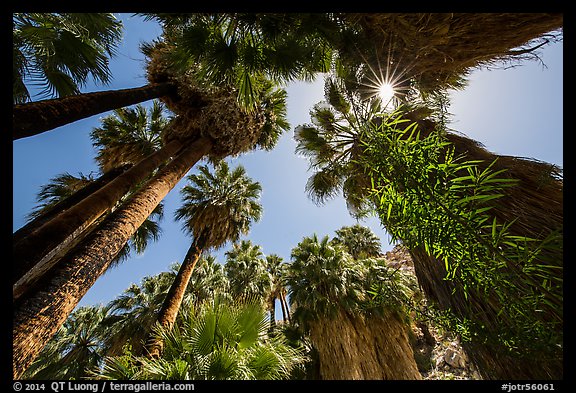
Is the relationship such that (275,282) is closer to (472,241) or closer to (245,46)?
→ (245,46)

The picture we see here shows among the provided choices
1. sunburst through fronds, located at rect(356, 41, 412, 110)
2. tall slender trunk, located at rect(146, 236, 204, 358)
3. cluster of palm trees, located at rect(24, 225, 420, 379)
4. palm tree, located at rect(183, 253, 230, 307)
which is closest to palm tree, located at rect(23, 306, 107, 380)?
cluster of palm trees, located at rect(24, 225, 420, 379)

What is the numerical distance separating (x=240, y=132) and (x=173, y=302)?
450 cm

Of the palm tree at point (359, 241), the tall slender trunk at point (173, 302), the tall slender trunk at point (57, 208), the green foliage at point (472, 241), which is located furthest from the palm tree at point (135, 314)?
the palm tree at point (359, 241)

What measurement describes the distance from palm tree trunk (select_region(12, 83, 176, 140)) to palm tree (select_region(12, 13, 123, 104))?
85 cm

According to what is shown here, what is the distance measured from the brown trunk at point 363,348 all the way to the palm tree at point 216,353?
3.74 meters

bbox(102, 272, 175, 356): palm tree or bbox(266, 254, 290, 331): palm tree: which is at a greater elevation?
bbox(266, 254, 290, 331): palm tree

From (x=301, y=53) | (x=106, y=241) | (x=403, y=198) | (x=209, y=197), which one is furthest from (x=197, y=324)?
(x=209, y=197)

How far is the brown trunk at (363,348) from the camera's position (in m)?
6.07

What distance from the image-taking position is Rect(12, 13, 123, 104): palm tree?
334 cm

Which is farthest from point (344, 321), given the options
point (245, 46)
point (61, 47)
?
point (61, 47)

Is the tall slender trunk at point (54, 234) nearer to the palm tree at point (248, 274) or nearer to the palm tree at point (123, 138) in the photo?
the palm tree at point (123, 138)

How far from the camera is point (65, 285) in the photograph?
2.05 metres

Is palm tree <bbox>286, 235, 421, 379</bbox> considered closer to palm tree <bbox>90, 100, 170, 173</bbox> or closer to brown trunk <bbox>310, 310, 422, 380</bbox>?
brown trunk <bbox>310, 310, 422, 380</bbox>

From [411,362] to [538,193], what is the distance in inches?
255
